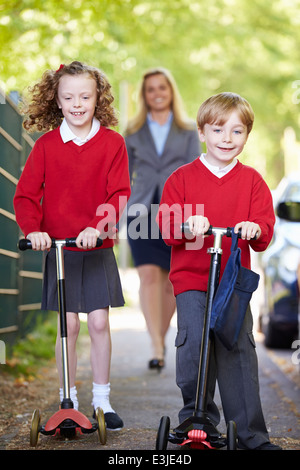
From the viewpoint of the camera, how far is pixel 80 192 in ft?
14.5

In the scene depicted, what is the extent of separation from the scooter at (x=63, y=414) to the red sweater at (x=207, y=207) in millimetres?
408

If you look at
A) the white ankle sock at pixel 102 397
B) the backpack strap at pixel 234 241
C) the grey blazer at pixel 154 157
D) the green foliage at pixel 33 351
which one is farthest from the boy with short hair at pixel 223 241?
the green foliage at pixel 33 351

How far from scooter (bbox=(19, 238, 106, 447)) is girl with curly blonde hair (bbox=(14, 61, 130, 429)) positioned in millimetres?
223

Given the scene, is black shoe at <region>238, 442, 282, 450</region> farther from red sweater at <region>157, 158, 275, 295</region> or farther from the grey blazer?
the grey blazer

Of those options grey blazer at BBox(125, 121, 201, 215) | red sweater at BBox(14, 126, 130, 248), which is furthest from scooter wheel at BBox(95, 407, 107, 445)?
grey blazer at BBox(125, 121, 201, 215)

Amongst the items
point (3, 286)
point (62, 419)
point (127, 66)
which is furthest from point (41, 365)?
point (127, 66)

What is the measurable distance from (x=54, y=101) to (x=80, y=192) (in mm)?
554

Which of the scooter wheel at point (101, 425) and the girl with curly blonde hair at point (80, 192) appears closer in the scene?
the scooter wheel at point (101, 425)

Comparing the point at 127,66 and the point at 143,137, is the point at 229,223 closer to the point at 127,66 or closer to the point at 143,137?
the point at 143,137

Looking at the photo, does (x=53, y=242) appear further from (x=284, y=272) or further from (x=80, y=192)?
(x=284, y=272)

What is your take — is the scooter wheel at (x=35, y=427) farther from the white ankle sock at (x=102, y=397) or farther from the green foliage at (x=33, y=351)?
the green foliage at (x=33, y=351)

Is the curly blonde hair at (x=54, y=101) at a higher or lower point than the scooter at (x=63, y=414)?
higher

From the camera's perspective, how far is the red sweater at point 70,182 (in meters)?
4.39
